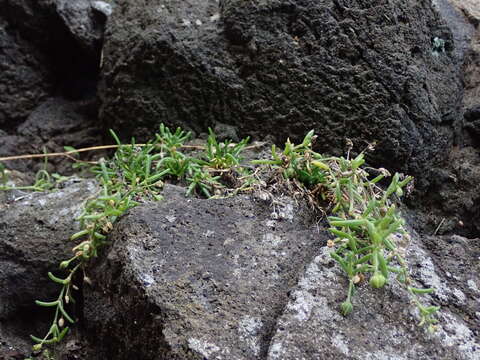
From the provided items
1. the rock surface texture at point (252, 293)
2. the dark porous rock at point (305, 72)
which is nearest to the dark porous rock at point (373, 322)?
the rock surface texture at point (252, 293)

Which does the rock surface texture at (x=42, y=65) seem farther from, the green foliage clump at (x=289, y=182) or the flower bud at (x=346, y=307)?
the flower bud at (x=346, y=307)

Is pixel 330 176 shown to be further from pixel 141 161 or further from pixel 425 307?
pixel 141 161

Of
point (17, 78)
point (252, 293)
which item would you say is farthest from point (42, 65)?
point (252, 293)

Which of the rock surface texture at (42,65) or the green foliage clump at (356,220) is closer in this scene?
the green foliage clump at (356,220)

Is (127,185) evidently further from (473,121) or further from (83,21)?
(473,121)

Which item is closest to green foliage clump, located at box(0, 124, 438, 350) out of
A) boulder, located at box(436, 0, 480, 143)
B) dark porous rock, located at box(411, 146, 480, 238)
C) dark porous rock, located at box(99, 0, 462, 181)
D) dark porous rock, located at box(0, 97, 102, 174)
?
dark porous rock, located at box(99, 0, 462, 181)

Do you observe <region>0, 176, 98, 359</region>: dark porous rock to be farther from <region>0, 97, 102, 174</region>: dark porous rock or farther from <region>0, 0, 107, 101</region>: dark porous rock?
<region>0, 0, 107, 101</region>: dark porous rock
